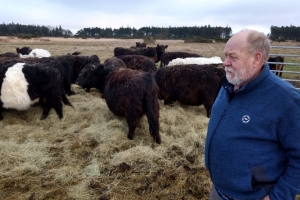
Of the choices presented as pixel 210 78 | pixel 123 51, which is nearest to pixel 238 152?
pixel 210 78

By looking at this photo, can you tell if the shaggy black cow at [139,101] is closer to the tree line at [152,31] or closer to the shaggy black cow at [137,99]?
the shaggy black cow at [137,99]

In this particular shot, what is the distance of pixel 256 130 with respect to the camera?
1.86 metres

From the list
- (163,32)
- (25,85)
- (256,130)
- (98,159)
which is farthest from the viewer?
(163,32)

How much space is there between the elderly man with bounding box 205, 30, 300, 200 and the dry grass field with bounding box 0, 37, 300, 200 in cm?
178

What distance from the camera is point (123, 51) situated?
15148 millimetres

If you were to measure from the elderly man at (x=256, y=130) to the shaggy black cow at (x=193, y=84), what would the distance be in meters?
4.64

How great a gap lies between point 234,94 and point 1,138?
4.92 m

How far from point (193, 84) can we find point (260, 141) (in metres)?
4.97

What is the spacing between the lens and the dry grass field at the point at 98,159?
3.67 metres

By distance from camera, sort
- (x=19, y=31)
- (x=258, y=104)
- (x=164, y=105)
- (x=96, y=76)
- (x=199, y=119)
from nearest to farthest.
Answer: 1. (x=258, y=104)
2. (x=199, y=119)
3. (x=96, y=76)
4. (x=164, y=105)
5. (x=19, y=31)

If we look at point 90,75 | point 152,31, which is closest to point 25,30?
point 152,31

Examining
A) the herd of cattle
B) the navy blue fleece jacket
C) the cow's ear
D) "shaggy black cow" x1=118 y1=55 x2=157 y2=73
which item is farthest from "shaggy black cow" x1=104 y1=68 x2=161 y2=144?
"shaggy black cow" x1=118 y1=55 x2=157 y2=73

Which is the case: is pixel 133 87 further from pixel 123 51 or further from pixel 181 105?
pixel 123 51

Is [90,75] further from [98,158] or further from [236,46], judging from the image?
[236,46]
